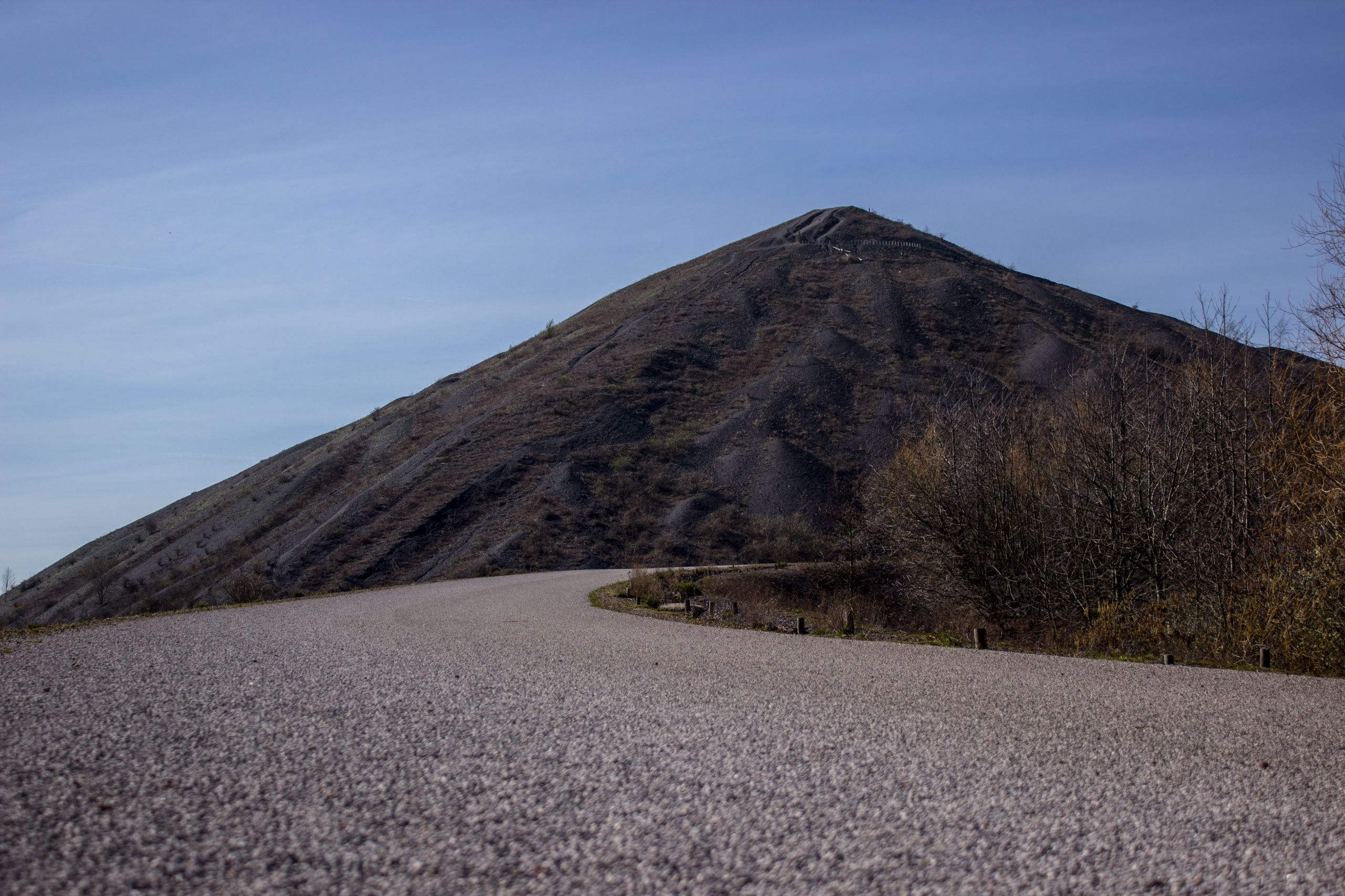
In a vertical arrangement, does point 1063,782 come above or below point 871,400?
below

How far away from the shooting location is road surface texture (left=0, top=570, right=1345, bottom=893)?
4172 millimetres

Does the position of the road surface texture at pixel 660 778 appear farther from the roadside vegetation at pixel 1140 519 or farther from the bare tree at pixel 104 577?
the bare tree at pixel 104 577

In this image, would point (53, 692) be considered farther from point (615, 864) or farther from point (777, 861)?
point (777, 861)

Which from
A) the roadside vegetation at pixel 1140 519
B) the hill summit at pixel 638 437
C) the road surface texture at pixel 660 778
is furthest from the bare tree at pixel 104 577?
the road surface texture at pixel 660 778

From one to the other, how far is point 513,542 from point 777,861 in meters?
34.1

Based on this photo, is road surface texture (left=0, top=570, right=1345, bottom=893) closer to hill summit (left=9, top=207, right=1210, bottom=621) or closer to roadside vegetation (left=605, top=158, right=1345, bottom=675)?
roadside vegetation (left=605, top=158, right=1345, bottom=675)

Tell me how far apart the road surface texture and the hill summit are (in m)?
20.5

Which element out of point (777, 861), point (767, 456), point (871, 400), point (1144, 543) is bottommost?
point (777, 861)

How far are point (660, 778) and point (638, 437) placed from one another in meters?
43.9

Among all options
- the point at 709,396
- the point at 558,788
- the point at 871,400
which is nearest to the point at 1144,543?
the point at 558,788

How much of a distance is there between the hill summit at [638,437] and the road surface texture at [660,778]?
20.5m

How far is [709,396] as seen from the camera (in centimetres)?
5359

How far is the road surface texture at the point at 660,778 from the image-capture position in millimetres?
4172

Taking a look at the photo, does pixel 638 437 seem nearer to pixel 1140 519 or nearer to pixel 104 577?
pixel 104 577
